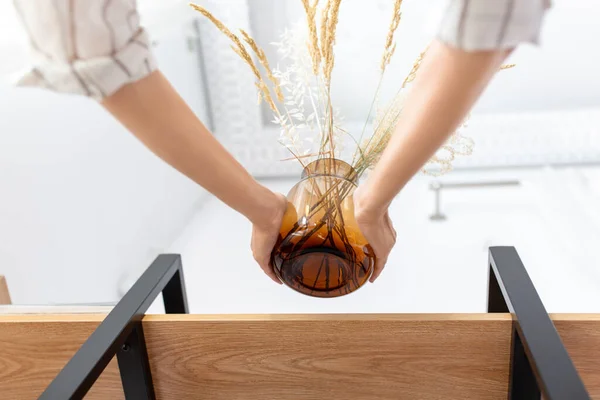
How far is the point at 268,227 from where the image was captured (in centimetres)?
64

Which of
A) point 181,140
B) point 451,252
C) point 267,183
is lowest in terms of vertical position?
point 451,252

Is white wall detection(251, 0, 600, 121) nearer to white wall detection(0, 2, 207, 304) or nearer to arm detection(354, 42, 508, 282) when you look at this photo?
white wall detection(0, 2, 207, 304)

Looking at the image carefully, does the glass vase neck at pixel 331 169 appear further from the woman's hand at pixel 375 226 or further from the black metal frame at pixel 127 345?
the black metal frame at pixel 127 345

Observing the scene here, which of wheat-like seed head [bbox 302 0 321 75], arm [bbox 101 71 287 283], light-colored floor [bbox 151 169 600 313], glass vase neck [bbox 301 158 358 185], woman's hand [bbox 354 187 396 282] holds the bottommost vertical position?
light-colored floor [bbox 151 169 600 313]

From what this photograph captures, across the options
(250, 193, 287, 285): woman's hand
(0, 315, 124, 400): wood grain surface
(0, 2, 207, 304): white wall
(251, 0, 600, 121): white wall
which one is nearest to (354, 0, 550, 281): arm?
(250, 193, 287, 285): woman's hand

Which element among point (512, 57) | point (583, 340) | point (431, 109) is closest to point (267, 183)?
point (512, 57)

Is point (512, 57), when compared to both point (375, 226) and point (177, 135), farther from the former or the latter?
point (177, 135)

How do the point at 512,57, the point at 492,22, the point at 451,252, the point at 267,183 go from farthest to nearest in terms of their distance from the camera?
1. the point at 267,183
2. the point at 512,57
3. the point at 451,252
4. the point at 492,22

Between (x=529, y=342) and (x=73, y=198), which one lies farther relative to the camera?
(x=73, y=198)

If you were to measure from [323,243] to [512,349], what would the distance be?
0.77 ft

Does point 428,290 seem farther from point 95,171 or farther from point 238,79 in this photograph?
point 238,79

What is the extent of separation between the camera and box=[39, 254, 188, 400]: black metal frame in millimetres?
545

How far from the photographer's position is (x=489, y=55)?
0.41 m

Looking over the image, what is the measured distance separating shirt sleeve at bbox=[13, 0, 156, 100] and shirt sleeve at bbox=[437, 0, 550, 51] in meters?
0.23
